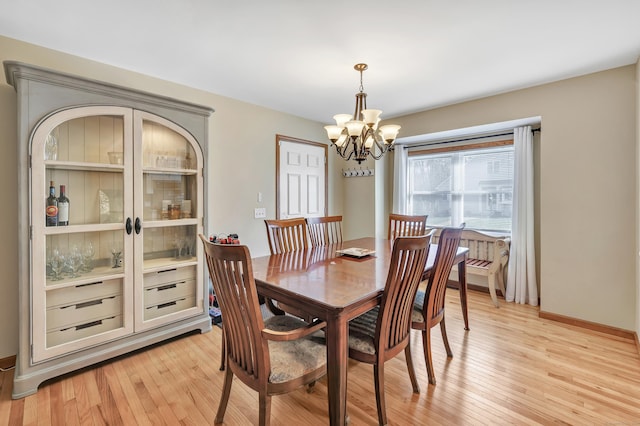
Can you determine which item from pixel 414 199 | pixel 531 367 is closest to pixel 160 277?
pixel 531 367

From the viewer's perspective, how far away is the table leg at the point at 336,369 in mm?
1333

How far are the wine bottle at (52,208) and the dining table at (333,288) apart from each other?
1.38m

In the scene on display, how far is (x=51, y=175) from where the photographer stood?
2.02 metres

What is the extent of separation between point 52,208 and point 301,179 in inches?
109

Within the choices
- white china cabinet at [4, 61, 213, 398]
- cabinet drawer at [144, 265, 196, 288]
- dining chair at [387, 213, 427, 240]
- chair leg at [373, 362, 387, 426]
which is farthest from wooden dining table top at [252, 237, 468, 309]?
white china cabinet at [4, 61, 213, 398]

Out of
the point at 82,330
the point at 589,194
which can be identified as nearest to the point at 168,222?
the point at 82,330

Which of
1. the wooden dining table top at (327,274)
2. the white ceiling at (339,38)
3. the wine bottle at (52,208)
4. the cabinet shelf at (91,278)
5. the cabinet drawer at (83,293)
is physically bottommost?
the cabinet drawer at (83,293)

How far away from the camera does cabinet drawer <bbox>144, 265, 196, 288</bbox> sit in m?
2.45

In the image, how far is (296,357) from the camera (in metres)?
1.46

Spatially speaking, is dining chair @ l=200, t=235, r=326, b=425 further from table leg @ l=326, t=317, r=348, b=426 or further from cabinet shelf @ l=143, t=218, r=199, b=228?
cabinet shelf @ l=143, t=218, r=199, b=228

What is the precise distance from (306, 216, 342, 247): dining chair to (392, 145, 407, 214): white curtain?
5.24 feet

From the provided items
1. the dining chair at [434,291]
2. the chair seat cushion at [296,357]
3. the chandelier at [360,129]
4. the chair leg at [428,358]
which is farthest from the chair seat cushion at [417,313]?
the chandelier at [360,129]

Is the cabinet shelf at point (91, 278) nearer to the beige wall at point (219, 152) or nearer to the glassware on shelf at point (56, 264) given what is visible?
the glassware on shelf at point (56, 264)

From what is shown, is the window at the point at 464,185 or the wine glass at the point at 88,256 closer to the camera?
the wine glass at the point at 88,256
